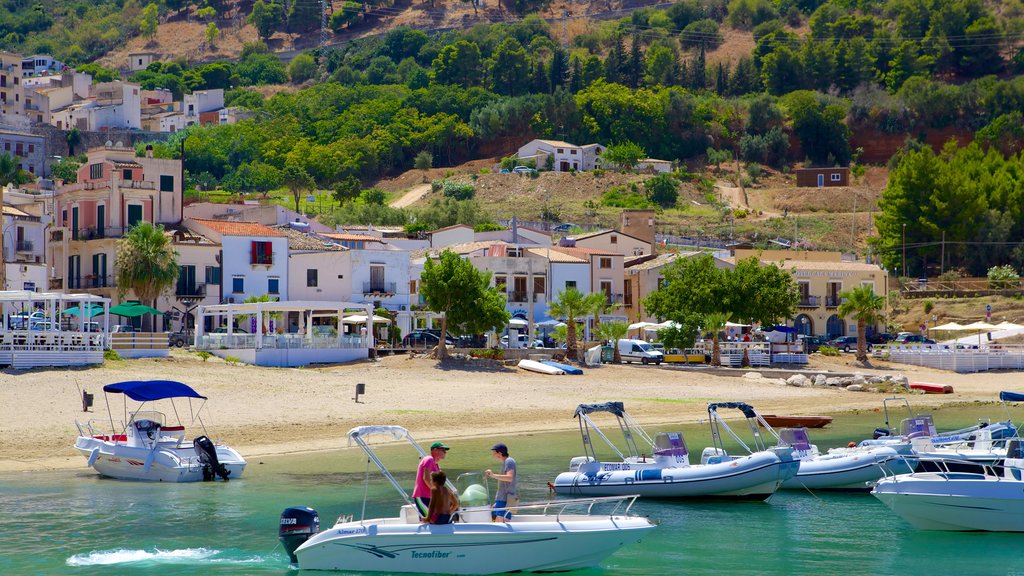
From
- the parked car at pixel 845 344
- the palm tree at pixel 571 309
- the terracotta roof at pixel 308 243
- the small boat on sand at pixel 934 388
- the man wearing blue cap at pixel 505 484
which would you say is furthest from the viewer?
the parked car at pixel 845 344

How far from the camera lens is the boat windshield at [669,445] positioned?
1169 inches

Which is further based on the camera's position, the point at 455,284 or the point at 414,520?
the point at 455,284

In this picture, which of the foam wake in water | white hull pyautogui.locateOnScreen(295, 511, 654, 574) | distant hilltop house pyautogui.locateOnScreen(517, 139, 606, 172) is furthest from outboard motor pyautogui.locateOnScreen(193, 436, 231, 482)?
distant hilltop house pyautogui.locateOnScreen(517, 139, 606, 172)

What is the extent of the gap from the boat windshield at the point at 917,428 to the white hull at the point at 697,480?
4.69m

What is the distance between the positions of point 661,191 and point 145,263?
8802 cm

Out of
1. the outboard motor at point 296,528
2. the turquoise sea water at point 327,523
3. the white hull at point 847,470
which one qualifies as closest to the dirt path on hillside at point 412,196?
the turquoise sea water at point 327,523

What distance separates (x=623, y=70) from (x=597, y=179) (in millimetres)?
57947

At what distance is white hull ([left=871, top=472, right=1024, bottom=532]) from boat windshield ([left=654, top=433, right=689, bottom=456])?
16.3ft

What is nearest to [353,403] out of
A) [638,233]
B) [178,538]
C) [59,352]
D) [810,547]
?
[59,352]

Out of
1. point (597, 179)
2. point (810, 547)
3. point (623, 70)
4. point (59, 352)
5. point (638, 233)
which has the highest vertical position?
point (623, 70)

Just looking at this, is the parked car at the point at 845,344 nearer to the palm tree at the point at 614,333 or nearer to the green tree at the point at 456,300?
the palm tree at the point at 614,333

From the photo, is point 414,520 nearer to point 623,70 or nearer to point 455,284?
point 455,284

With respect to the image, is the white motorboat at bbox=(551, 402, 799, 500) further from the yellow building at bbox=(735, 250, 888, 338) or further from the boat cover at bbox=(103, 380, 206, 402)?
the yellow building at bbox=(735, 250, 888, 338)

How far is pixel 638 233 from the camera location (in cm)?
9181
